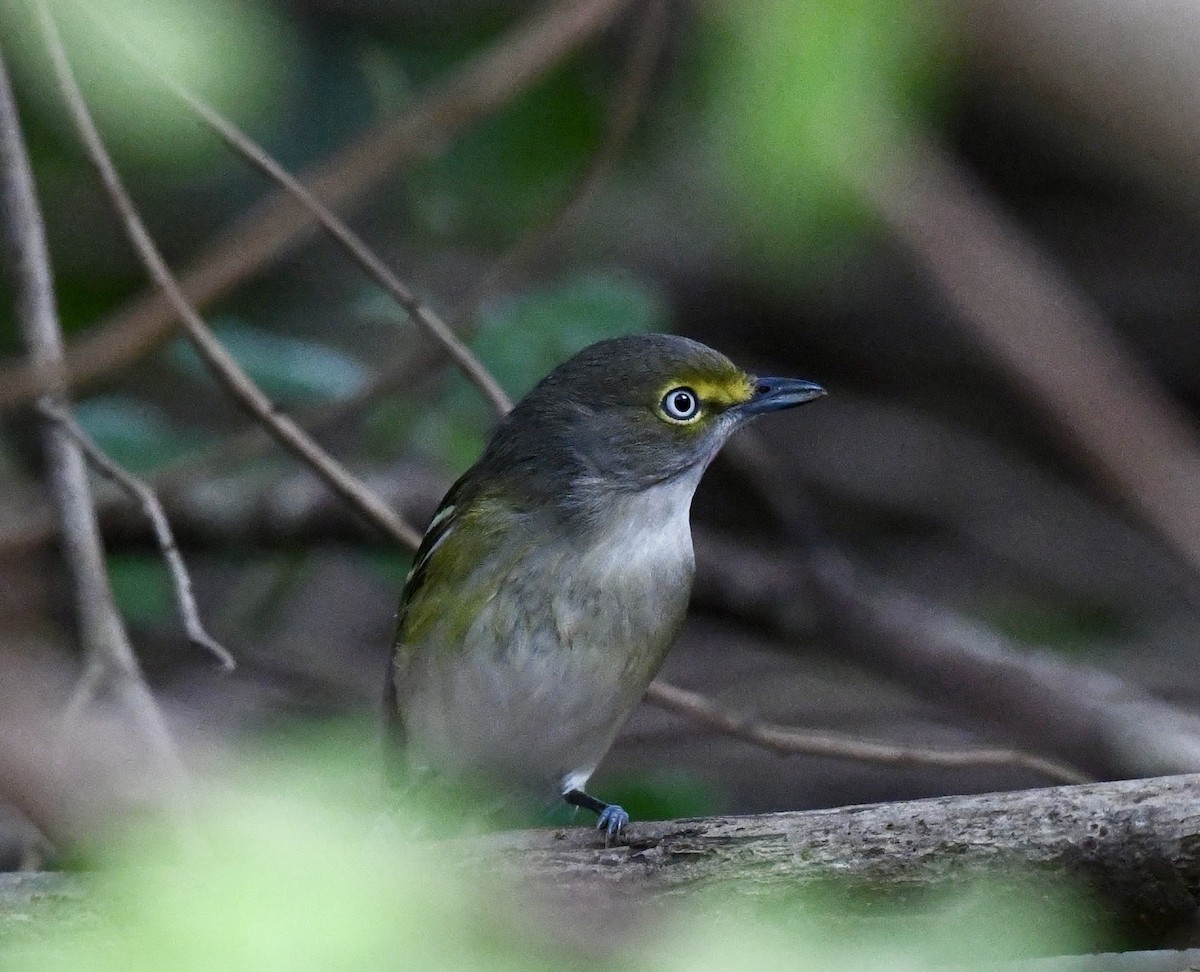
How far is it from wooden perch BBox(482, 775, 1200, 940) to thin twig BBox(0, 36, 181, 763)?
1284mm

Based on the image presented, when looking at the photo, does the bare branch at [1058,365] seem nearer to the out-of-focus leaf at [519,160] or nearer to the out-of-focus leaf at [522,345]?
the out-of-focus leaf at [522,345]

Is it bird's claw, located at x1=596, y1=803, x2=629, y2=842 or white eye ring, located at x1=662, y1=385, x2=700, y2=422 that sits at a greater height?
white eye ring, located at x1=662, y1=385, x2=700, y2=422

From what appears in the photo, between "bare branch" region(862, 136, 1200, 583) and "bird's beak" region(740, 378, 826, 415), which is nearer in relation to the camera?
"bare branch" region(862, 136, 1200, 583)

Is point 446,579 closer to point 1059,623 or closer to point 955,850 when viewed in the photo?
point 955,850

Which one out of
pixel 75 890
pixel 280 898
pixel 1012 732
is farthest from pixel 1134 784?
pixel 1012 732

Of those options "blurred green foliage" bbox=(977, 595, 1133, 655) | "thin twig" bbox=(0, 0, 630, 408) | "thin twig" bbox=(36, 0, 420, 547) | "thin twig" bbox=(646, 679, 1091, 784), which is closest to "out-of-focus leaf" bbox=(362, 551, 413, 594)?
"thin twig" bbox=(36, 0, 420, 547)

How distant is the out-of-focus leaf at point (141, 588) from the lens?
18.5 feet

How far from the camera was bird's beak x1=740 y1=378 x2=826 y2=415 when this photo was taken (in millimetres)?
4219

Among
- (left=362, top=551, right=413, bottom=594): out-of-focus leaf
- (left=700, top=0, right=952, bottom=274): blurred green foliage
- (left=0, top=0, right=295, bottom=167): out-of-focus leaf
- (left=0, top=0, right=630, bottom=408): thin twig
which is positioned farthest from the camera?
(left=362, top=551, right=413, bottom=594): out-of-focus leaf

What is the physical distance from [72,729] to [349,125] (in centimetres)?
626

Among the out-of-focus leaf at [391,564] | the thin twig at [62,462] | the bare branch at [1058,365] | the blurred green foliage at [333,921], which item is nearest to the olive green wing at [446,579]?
the thin twig at [62,462]

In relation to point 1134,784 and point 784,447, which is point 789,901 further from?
point 784,447

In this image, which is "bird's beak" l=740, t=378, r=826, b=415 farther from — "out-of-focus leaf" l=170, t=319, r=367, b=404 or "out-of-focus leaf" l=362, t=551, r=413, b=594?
"out-of-focus leaf" l=362, t=551, r=413, b=594

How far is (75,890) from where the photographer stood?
2771 mm
